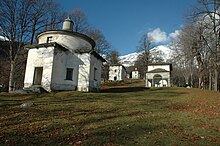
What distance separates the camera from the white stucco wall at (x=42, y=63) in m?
20.0

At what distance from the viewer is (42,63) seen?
20.7 meters

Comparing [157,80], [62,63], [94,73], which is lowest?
[157,80]

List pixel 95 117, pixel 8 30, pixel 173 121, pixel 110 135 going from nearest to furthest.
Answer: pixel 110 135
pixel 173 121
pixel 95 117
pixel 8 30

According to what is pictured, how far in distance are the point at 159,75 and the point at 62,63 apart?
870 inches

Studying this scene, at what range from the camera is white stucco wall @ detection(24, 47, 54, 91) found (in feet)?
65.8

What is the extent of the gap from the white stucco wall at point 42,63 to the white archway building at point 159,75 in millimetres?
22521

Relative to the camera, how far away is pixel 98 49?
43000mm

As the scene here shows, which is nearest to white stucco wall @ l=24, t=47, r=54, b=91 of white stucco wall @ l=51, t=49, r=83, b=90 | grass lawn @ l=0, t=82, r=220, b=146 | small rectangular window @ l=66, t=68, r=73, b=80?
white stucco wall @ l=51, t=49, r=83, b=90

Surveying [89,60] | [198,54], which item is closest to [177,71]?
[198,54]

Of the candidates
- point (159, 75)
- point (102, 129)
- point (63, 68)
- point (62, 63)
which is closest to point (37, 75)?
point (63, 68)

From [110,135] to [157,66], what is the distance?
34.2 metres

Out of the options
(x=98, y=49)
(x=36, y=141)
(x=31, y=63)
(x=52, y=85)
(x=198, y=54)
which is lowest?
(x=36, y=141)

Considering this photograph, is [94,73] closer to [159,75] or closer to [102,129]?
[102,129]

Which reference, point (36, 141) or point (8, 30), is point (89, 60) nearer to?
point (8, 30)
